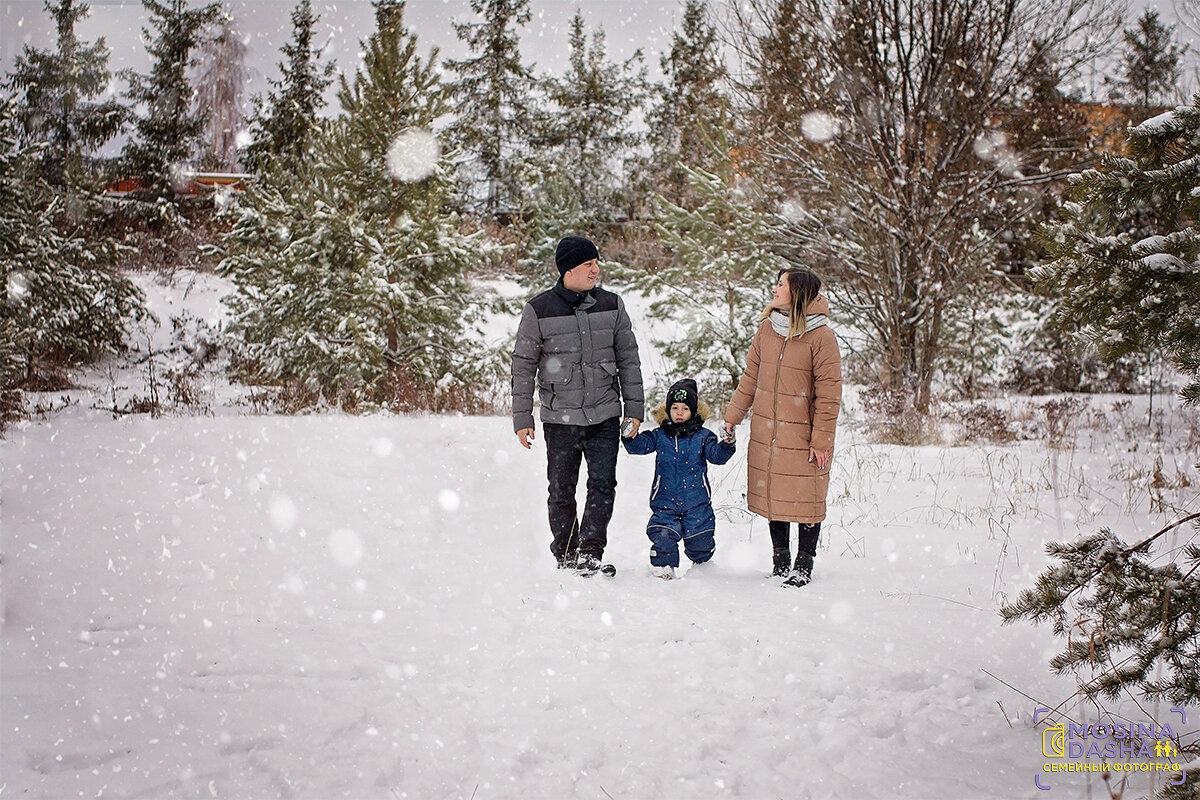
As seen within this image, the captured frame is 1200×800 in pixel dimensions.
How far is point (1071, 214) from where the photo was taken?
301 centimetres

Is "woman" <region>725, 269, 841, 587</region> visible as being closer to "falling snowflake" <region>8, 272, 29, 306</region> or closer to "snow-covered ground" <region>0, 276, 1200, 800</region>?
"snow-covered ground" <region>0, 276, 1200, 800</region>

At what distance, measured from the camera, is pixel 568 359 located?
460cm

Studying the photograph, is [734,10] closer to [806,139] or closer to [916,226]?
[806,139]

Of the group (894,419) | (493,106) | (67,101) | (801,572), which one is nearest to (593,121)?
(493,106)

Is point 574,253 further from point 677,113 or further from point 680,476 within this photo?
point 677,113

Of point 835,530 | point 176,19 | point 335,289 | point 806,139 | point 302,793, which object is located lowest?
point 302,793

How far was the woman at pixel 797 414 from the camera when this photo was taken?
4348mm

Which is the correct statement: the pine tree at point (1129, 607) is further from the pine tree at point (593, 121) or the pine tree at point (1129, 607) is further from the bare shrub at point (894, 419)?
the pine tree at point (593, 121)

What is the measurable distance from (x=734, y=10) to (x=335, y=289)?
263 inches

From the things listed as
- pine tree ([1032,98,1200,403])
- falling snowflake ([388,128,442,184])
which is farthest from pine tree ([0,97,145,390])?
pine tree ([1032,98,1200,403])

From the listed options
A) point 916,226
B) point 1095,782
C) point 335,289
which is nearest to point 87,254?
point 335,289

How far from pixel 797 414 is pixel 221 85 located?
91.1 feet

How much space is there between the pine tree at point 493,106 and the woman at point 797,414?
74.4ft

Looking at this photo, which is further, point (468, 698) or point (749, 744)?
point (468, 698)
